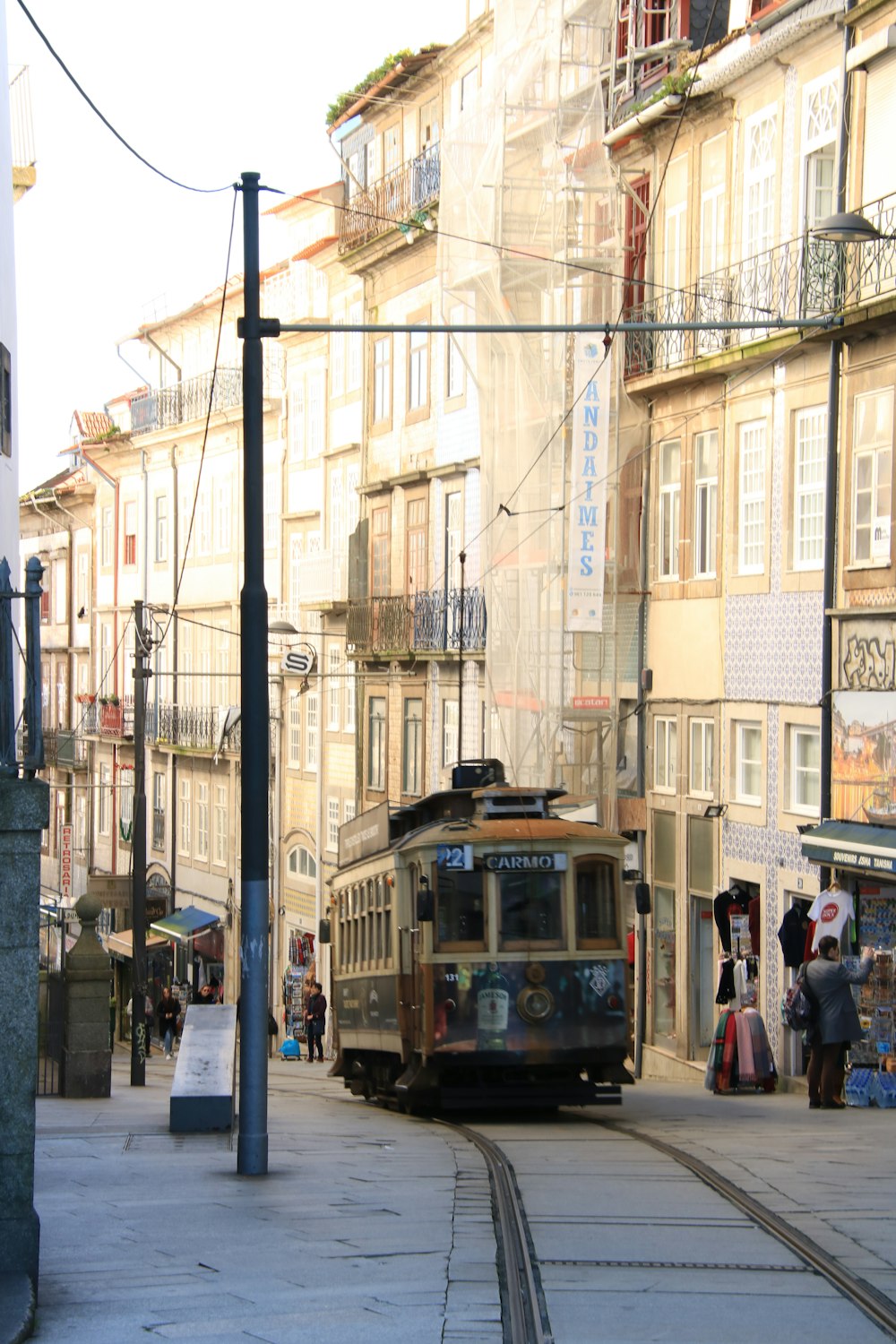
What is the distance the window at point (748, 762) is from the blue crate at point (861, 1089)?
5.42 meters

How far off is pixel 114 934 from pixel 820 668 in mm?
33747

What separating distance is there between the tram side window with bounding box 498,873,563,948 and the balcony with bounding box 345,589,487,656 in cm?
1573

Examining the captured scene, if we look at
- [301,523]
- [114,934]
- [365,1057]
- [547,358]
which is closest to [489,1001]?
[365,1057]

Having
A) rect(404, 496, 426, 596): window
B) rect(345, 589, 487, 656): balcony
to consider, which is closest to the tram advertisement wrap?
rect(345, 589, 487, 656): balcony

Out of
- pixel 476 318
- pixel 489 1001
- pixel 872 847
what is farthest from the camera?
pixel 476 318

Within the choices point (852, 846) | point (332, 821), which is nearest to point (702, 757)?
point (852, 846)

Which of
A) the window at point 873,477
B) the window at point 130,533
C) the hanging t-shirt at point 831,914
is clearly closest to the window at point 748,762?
the hanging t-shirt at point 831,914

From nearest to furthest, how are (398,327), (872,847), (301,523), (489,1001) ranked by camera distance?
(398,327) → (489,1001) → (872,847) → (301,523)

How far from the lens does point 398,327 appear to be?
13367 mm

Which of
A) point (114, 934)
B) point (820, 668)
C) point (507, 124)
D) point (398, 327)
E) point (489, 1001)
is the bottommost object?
point (114, 934)

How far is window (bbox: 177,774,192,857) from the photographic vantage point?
53156 mm

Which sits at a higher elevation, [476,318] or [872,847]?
[476,318]

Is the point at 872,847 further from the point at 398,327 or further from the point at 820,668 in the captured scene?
the point at 398,327

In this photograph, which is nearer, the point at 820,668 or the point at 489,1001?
the point at 489,1001
